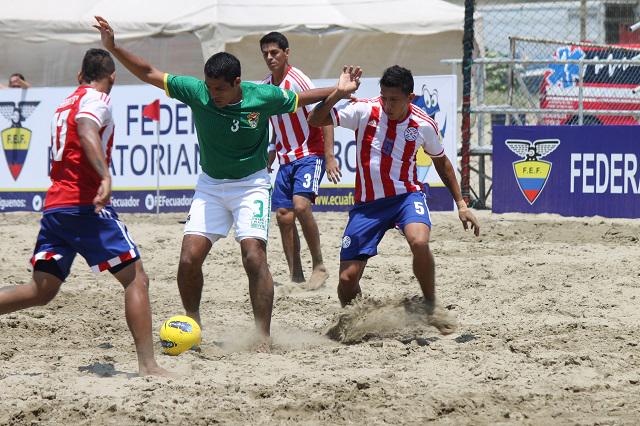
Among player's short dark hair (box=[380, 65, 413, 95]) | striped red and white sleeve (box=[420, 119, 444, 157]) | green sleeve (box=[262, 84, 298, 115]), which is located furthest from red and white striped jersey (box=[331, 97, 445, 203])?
green sleeve (box=[262, 84, 298, 115])

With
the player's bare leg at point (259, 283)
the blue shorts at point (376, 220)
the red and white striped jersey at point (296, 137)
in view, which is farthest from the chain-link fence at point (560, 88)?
the player's bare leg at point (259, 283)

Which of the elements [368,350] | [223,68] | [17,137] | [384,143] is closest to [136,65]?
[223,68]

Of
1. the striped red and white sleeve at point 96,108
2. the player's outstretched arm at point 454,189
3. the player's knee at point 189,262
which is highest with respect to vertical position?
the striped red and white sleeve at point 96,108

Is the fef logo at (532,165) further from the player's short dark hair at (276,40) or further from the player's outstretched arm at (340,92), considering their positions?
the player's outstretched arm at (340,92)

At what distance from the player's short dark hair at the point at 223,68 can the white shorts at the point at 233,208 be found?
72cm

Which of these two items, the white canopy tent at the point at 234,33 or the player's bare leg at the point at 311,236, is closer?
the player's bare leg at the point at 311,236

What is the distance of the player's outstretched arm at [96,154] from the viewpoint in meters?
5.24

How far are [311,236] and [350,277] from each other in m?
2.00

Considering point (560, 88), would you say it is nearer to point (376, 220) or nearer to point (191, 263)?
point (376, 220)

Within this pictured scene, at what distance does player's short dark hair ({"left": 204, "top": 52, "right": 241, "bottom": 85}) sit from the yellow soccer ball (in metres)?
1.43

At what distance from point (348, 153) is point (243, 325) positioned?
614 cm

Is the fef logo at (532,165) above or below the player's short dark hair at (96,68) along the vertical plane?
below

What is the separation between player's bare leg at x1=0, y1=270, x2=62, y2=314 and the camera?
5.59 m

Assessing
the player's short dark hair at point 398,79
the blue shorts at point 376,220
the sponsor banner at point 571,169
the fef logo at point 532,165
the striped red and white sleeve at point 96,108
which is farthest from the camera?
the fef logo at point 532,165
